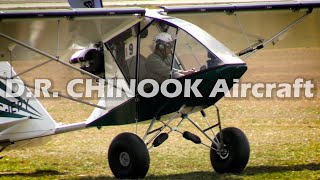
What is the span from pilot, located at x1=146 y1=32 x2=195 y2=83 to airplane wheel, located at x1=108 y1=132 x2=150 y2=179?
92 centimetres

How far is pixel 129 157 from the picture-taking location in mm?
13211

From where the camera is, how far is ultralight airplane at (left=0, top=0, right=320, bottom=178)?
43.2 ft

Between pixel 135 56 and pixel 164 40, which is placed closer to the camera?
pixel 164 40

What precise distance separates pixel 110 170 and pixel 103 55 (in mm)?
1769

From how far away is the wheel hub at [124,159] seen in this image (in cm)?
1329

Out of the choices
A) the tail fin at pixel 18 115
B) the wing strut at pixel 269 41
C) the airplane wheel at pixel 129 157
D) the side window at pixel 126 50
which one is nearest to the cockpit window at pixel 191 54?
the side window at pixel 126 50

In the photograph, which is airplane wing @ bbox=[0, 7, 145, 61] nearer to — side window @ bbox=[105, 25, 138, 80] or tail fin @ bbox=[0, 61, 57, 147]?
side window @ bbox=[105, 25, 138, 80]

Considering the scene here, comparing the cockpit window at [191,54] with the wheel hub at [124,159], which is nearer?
the cockpit window at [191,54]

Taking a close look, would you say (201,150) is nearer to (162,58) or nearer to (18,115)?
(18,115)

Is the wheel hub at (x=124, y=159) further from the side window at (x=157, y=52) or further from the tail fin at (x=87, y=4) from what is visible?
the tail fin at (x=87, y=4)

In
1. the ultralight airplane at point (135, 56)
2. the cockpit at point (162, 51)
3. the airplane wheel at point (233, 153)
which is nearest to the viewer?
the cockpit at point (162, 51)

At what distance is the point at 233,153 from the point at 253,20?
8.09 feet

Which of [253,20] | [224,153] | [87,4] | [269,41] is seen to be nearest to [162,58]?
[224,153]

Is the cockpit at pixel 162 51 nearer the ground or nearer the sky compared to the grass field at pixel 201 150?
nearer the sky
